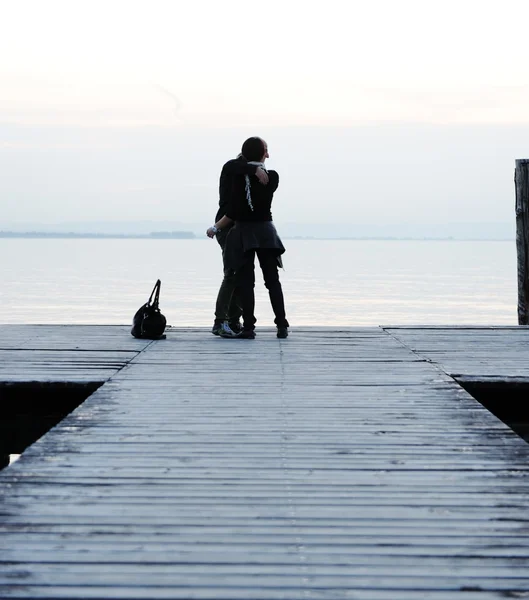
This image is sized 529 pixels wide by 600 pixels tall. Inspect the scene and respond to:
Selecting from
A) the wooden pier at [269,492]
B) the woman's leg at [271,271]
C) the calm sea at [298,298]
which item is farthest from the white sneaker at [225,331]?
the calm sea at [298,298]

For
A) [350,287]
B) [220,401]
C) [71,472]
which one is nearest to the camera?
[71,472]

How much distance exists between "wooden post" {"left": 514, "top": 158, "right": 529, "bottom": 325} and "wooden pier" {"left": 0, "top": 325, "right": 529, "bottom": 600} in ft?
13.4

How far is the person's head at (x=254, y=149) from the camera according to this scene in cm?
829

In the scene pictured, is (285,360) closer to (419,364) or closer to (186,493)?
(419,364)

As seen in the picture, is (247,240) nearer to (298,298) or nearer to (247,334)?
(247,334)

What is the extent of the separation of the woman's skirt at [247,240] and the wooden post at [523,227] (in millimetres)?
3582

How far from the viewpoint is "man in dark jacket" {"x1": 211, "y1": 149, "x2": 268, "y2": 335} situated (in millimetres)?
8227

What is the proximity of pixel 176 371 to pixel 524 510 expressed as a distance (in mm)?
3769

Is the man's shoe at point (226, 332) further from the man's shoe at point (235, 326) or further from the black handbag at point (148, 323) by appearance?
the black handbag at point (148, 323)

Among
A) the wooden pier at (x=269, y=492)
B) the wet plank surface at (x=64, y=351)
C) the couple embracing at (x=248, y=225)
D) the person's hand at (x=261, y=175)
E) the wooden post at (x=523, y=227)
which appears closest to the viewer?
the wooden pier at (x=269, y=492)

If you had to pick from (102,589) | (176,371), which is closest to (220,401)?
(176,371)

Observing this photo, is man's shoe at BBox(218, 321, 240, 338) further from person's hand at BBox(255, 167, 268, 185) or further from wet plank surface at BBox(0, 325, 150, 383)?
person's hand at BBox(255, 167, 268, 185)

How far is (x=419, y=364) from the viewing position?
23.2ft

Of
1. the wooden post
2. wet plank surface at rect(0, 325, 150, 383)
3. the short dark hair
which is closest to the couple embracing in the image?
the short dark hair
